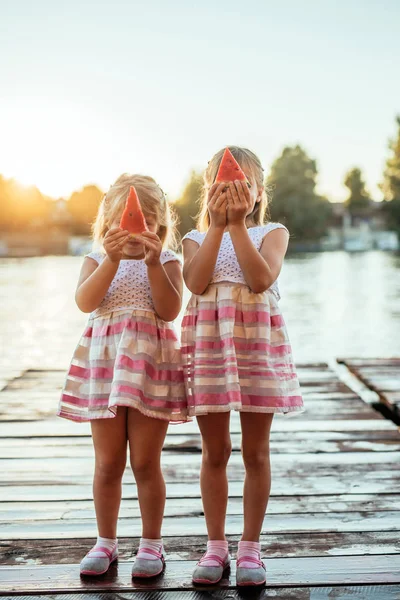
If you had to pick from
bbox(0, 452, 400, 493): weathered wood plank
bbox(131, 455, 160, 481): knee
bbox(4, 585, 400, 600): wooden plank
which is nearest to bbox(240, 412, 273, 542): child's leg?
bbox(4, 585, 400, 600): wooden plank

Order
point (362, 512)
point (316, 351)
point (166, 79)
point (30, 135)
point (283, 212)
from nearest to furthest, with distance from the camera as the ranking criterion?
A: 1. point (362, 512)
2. point (316, 351)
3. point (166, 79)
4. point (30, 135)
5. point (283, 212)

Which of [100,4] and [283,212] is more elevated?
[100,4]

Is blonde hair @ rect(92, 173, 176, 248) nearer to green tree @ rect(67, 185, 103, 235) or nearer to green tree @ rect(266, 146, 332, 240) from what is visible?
green tree @ rect(266, 146, 332, 240)

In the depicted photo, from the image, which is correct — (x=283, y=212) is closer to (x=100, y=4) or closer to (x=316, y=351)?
(x=100, y=4)

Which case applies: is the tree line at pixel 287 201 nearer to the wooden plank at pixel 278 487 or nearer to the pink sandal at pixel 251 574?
the wooden plank at pixel 278 487

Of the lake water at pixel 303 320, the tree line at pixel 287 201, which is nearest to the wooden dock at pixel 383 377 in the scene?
the lake water at pixel 303 320

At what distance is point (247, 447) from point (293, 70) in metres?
38.6

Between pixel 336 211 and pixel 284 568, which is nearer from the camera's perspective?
pixel 284 568

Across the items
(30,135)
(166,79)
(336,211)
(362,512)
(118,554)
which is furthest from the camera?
(336,211)

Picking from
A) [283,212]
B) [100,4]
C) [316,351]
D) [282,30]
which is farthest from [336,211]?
[316,351]

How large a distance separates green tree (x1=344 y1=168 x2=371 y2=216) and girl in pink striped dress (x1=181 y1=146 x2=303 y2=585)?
8480 centimetres

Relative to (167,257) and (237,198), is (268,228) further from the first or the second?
(167,257)

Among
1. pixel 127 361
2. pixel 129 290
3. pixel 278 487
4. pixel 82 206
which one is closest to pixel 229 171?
pixel 129 290

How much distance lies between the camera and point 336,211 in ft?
283
